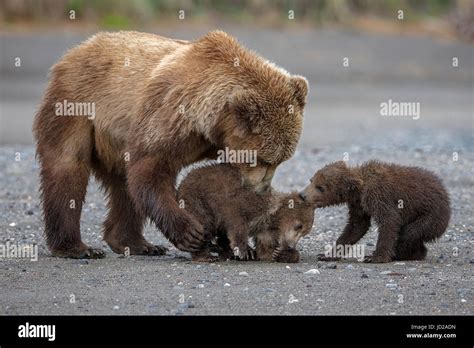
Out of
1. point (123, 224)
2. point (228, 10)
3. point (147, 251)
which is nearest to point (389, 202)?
point (147, 251)

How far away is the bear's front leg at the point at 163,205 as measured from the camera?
393 inches

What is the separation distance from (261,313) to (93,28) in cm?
2340

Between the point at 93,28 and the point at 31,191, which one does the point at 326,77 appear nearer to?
the point at 93,28

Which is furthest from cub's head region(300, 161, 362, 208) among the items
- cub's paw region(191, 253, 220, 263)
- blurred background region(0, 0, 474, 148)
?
blurred background region(0, 0, 474, 148)

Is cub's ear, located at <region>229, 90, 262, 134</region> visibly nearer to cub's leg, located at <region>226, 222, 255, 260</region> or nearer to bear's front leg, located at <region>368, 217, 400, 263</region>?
cub's leg, located at <region>226, 222, 255, 260</region>

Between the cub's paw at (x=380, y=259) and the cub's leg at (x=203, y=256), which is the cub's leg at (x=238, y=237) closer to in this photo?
the cub's leg at (x=203, y=256)

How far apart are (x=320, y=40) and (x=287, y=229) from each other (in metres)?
21.4

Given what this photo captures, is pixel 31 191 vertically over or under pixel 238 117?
under

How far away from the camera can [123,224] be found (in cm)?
1120

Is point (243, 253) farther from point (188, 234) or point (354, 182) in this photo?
point (354, 182)

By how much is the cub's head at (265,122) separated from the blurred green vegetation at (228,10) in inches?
835

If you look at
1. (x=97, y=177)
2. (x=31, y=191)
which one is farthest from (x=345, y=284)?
(x=31, y=191)
